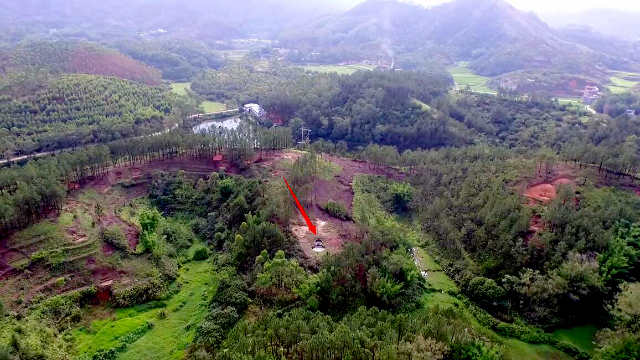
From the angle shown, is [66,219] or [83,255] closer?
[83,255]

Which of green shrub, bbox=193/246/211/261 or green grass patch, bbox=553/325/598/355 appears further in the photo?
green shrub, bbox=193/246/211/261

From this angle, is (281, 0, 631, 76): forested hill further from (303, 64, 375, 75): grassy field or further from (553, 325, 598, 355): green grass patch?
(553, 325, 598, 355): green grass patch

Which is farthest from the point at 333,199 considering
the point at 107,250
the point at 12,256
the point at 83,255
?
the point at 12,256

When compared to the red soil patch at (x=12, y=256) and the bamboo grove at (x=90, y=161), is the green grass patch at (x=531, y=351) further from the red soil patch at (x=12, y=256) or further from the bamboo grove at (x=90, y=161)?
the red soil patch at (x=12, y=256)

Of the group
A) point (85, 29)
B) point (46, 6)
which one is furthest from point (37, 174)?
point (46, 6)

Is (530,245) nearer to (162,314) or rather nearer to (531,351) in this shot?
(531,351)

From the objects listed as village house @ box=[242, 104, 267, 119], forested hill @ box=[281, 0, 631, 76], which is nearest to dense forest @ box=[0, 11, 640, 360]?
village house @ box=[242, 104, 267, 119]
